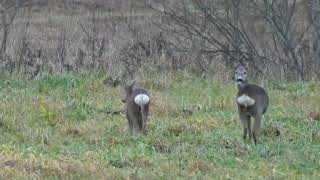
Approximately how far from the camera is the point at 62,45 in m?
18.4

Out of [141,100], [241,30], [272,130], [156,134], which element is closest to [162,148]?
[156,134]

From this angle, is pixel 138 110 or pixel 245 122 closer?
pixel 245 122

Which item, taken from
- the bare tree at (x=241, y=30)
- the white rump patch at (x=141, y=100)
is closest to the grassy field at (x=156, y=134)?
the white rump patch at (x=141, y=100)

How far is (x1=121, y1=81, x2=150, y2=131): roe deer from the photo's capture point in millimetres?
10898

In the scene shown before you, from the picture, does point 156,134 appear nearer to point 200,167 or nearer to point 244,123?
point 244,123

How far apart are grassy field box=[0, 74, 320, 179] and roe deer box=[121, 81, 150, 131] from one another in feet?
0.54

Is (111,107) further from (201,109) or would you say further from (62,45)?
(62,45)

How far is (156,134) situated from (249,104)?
51.7 inches

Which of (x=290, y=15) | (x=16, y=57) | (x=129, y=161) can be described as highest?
(x=290, y=15)

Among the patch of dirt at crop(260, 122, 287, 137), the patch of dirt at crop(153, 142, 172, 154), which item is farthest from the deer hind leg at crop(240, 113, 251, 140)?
the patch of dirt at crop(153, 142, 172, 154)

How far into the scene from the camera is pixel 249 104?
406 inches

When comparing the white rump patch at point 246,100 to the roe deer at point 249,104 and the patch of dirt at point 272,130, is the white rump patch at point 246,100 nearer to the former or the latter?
the roe deer at point 249,104

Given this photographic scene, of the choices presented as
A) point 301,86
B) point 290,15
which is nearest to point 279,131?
point 301,86

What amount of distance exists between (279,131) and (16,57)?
26.9 feet
